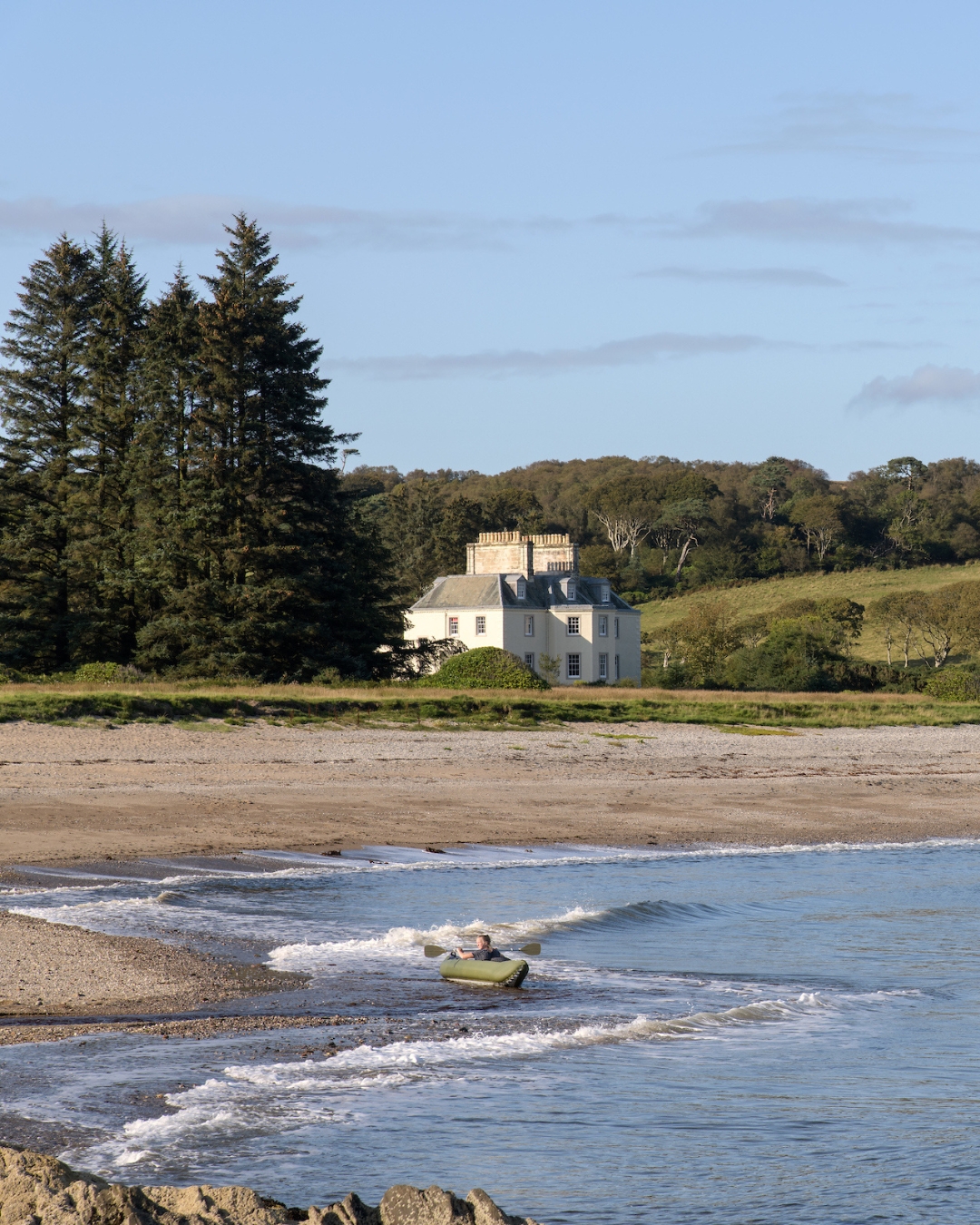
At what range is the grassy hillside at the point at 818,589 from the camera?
89500 millimetres

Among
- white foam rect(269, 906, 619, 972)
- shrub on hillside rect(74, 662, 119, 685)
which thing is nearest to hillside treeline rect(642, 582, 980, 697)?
shrub on hillside rect(74, 662, 119, 685)

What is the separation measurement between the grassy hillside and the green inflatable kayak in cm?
7393

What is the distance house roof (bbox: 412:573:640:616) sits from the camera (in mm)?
62219

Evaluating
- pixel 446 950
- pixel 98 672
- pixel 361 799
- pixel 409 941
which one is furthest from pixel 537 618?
pixel 446 950

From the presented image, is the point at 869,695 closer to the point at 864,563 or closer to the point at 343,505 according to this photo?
the point at 343,505

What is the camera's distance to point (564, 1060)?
31.7 feet

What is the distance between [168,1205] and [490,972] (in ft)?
20.9

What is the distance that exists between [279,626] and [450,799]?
911 inches

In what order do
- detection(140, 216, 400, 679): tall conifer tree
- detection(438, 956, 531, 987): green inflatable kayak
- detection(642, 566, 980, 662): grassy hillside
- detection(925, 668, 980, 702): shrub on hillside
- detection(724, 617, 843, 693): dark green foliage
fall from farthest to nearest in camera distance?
detection(642, 566, 980, 662): grassy hillside
detection(724, 617, 843, 693): dark green foliage
detection(925, 668, 980, 702): shrub on hillside
detection(140, 216, 400, 679): tall conifer tree
detection(438, 956, 531, 987): green inflatable kayak

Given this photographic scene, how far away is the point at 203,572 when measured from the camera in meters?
46.7

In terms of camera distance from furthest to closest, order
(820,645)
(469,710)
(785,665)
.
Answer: (820,645)
(785,665)
(469,710)

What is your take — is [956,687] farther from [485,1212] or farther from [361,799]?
[485,1212]

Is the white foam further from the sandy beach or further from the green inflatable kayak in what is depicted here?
the green inflatable kayak

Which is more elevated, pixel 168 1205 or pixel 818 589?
pixel 818 589
